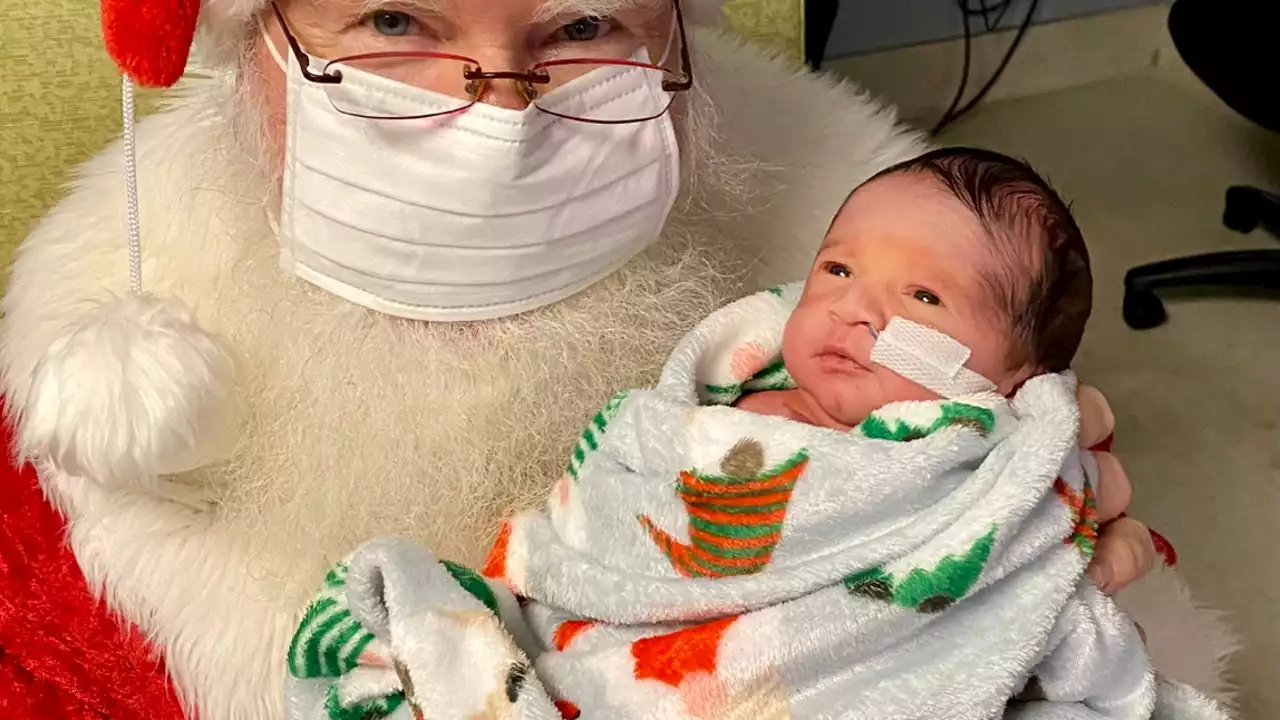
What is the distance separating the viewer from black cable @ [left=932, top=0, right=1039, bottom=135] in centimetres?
232

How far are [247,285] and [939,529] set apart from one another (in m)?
0.52

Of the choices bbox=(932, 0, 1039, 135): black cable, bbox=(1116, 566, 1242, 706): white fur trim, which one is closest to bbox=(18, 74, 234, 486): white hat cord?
bbox=(1116, 566, 1242, 706): white fur trim

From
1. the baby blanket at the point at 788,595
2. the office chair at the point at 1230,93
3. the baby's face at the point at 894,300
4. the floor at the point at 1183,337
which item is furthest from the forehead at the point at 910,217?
the office chair at the point at 1230,93

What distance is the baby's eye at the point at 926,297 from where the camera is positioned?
2.51 feet

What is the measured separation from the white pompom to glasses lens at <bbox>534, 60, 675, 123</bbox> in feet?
0.94

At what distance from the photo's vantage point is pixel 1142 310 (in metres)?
1.95

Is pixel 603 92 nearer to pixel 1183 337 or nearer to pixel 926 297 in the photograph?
pixel 926 297

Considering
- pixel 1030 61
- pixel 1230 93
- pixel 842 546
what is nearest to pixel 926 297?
pixel 842 546

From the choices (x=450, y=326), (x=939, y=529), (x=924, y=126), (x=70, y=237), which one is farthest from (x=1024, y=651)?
(x=924, y=126)

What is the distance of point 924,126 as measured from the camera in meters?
2.34

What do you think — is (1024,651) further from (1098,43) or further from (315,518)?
(1098,43)

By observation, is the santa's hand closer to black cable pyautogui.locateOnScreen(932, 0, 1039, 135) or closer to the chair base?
the chair base

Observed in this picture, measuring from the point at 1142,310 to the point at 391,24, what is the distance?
154 centimetres

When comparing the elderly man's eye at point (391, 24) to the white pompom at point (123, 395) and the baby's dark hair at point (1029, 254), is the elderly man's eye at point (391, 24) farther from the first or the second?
the baby's dark hair at point (1029, 254)
